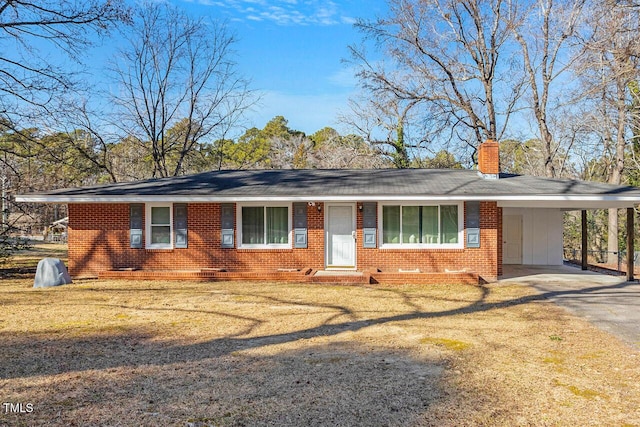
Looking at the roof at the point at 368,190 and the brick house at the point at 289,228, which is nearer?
the roof at the point at 368,190

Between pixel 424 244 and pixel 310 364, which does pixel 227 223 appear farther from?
pixel 310 364

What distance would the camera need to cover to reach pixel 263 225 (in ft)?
48.9

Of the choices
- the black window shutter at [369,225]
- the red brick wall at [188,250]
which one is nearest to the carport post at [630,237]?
the red brick wall at [188,250]

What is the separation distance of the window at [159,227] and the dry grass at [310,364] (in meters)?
4.49

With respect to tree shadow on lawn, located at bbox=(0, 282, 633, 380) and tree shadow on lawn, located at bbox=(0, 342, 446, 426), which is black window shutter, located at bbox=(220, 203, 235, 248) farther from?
tree shadow on lawn, located at bbox=(0, 342, 446, 426)

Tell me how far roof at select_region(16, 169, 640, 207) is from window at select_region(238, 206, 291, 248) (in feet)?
2.27

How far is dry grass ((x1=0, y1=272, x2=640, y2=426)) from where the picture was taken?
4512 millimetres

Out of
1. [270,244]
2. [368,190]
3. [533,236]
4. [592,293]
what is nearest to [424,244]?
[368,190]

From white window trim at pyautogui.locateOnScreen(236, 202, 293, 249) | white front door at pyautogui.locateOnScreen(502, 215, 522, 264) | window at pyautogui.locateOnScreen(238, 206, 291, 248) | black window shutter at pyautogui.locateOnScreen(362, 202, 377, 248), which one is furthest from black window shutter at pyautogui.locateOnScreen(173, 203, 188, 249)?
white front door at pyautogui.locateOnScreen(502, 215, 522, 264)

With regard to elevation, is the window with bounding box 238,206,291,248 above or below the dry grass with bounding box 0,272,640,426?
above

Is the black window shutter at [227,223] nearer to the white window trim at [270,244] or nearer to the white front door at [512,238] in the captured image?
the white window trim at [270,244]

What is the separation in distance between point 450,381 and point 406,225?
941 cm

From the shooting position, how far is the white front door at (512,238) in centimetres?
1792

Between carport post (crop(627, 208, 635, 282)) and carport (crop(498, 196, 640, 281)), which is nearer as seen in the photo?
carport post (crop(627, 208, 635, 282))
